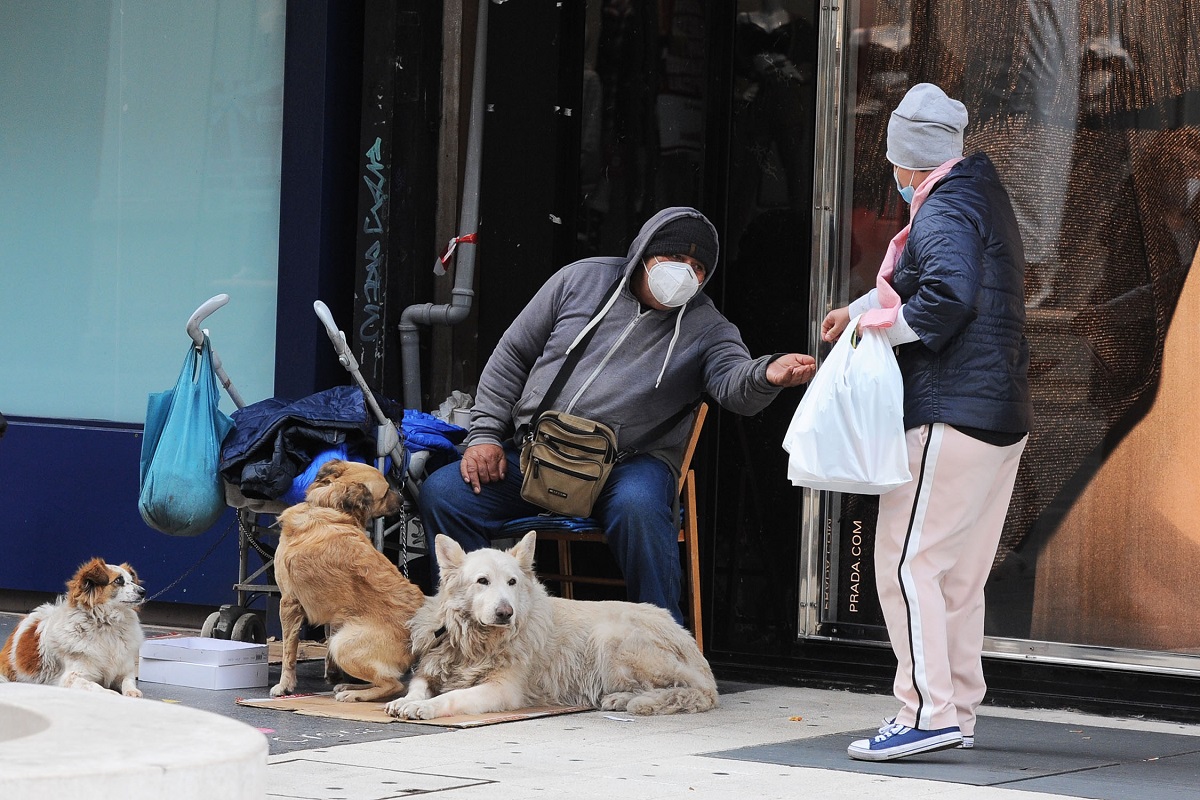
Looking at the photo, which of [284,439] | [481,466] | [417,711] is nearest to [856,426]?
[417,711]

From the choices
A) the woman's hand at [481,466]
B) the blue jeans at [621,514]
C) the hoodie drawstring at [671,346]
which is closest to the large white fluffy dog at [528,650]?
the blue jeans at [621,514]

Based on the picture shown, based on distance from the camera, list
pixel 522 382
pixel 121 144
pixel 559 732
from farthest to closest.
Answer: pixel 121 144, pixel 522 382, pixel 559 732

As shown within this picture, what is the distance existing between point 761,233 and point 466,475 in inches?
60.5

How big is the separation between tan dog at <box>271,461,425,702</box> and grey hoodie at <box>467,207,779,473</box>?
2.38ft

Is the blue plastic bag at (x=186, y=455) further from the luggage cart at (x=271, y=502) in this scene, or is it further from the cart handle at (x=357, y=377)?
the cart handle at (x=357, y=377)

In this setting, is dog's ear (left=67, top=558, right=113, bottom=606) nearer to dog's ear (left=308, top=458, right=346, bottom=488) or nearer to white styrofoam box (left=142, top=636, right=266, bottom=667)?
white styrofoam box (left=142, top=636, right=266, bottom=667)

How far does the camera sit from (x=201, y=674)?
17.5ft

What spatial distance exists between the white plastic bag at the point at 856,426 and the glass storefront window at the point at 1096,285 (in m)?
1.55

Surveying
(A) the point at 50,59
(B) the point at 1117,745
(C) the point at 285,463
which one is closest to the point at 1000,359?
(B) the point at 1117,745

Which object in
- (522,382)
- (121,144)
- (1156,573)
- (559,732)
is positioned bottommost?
(559,732)

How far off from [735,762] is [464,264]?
3.03 m

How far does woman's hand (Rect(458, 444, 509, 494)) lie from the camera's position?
18.2ft

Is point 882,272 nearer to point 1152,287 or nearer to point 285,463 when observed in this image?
point 1152,287

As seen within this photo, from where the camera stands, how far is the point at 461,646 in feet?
16.1
